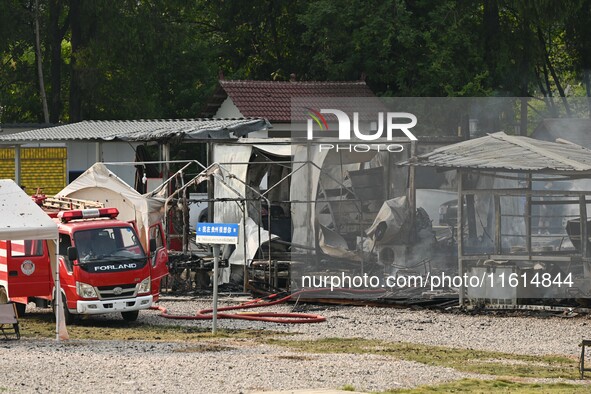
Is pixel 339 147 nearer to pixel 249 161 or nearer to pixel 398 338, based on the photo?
pixel 249 161

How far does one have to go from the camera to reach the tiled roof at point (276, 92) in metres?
47.4

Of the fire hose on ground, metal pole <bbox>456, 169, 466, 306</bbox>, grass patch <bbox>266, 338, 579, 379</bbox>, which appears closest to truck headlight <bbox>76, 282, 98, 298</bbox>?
the fire hose on ground

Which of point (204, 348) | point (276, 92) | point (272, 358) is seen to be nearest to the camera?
point (272, 358)

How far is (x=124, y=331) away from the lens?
25.4 m

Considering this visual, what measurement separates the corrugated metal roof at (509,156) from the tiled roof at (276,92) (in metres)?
18.2

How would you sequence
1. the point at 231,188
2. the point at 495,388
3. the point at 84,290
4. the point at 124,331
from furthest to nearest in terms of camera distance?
the point at 231,188 < the point at 84,290 < the point at 124,331 < the point at 495,388

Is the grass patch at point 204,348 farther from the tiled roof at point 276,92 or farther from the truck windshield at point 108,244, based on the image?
the tiled roof at point 276,92

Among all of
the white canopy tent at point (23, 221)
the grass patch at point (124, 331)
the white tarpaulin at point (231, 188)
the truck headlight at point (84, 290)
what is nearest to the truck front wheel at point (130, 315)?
the grass patch at point (124, 331)

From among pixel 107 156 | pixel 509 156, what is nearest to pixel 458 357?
pixel 509 156

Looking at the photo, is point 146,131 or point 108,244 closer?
point 108,244

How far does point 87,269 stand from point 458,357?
839 centimetres

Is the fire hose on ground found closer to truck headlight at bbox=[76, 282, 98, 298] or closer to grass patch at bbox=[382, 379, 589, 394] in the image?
truck headlight at bbox=[76, 282, 98, 298]

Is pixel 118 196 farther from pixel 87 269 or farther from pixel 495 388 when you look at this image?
pixel 495 388

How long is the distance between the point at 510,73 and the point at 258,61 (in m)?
15.2
